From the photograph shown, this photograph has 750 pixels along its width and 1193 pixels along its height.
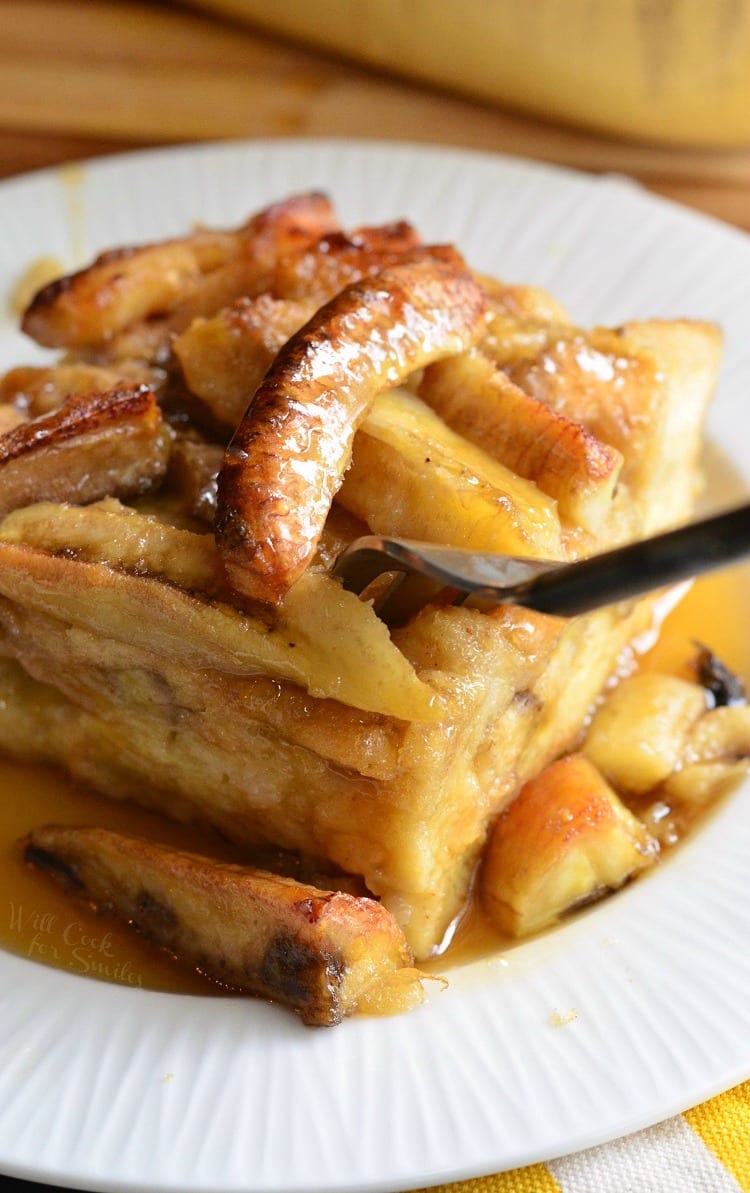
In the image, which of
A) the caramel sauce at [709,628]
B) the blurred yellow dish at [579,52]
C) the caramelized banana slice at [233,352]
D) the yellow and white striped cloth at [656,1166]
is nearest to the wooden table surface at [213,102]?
the blurred yellow dish at [579,52]

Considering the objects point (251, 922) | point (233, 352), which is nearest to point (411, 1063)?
point (251, 922)

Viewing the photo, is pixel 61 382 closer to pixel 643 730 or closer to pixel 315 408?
pixel 315 408

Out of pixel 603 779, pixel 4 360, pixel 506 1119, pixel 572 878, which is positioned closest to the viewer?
pixel 506 1119

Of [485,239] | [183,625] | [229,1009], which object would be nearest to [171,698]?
[183,625]

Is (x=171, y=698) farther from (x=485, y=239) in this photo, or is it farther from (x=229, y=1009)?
(x=485, y=239)

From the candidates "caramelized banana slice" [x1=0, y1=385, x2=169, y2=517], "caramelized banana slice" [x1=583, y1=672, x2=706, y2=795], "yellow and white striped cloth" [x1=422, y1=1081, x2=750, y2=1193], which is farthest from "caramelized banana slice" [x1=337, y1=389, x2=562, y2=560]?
"yellow and white striped cloth" [x1=422, y1=1081, x2=750, y2=1193]

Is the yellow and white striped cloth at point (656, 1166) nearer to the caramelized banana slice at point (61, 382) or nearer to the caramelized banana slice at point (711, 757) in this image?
the caramelized banana slice at point (711, 757)

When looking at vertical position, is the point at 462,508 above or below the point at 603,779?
above
